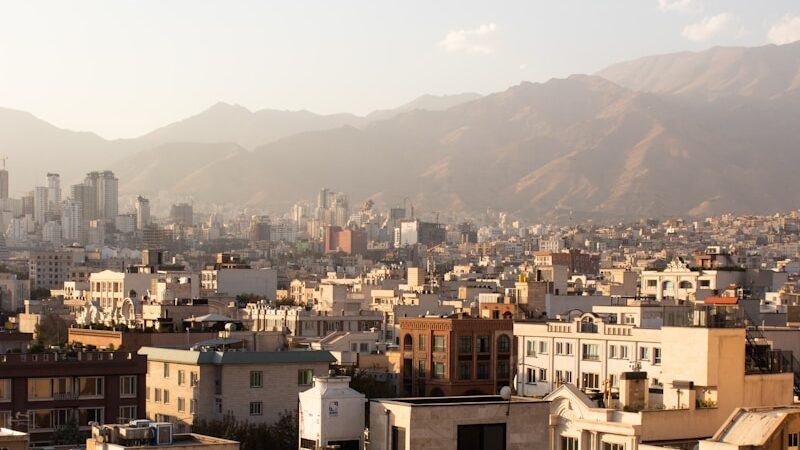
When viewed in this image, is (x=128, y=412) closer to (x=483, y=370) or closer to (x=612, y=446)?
(x=612, y=446)

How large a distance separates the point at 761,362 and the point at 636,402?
2.43 metres

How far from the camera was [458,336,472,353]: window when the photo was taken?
66312 mm

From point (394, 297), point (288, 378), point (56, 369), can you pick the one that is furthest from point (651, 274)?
point (56, 369)

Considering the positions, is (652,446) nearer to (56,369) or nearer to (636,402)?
(636,402)

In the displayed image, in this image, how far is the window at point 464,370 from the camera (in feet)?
216

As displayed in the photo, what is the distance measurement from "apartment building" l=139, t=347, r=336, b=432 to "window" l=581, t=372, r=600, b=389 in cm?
901

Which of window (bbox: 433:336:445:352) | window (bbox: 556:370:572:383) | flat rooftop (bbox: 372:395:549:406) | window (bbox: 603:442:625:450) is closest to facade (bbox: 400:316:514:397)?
window (bbox: 433:336:445:352)

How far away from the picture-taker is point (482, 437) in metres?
24.6

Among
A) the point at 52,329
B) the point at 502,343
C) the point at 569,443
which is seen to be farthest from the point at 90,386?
the point at 52,329

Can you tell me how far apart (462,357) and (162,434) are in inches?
1637

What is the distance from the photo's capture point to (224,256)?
168 meters

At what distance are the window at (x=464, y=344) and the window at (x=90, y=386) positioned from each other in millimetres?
25165

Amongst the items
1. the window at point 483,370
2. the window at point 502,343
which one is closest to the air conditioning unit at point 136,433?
the window at point 483,370

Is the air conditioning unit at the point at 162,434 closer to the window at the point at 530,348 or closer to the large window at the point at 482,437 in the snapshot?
the large window at the point at 482,437
